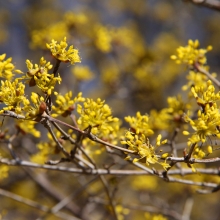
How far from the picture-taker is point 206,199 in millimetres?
5902

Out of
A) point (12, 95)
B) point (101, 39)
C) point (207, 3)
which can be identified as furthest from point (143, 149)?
point (101, 39)

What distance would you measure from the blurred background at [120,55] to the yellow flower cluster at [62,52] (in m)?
1.00

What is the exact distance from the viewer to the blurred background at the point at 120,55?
410 cm

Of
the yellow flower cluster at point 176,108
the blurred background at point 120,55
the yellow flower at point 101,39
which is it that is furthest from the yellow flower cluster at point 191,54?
the yellow flower at point 101,39

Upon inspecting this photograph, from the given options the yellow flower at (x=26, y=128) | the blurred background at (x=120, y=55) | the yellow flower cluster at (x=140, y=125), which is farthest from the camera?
the blurred background at (x=120, y=55)

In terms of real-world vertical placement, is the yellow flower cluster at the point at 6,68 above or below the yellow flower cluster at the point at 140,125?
above

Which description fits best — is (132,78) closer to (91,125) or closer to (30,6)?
(91,125)

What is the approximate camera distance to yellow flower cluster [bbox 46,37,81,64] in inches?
74.5

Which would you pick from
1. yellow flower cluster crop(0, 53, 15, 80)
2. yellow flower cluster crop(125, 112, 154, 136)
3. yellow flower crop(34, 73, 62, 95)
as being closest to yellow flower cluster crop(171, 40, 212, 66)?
yellow flower cluster crop(125, 112, 154, 136)

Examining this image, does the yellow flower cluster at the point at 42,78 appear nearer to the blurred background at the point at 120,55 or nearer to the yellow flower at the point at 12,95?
the yellow flower at the point at 12,95

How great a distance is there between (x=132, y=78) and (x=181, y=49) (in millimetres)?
2458

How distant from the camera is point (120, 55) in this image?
5.90m

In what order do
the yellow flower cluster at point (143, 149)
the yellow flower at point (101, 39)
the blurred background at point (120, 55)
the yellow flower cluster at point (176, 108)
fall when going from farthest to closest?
the blurred background at point (120, 55) < the yellow flower at point (101, 39) < the yellow flower cluster at point (176, 108) < the yellow flower cluster at point (143, 149)

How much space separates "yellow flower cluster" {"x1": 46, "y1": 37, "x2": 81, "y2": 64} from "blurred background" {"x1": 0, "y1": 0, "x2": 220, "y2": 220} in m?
1.00
